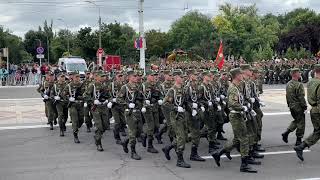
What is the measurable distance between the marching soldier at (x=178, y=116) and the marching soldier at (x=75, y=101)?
3691 mm

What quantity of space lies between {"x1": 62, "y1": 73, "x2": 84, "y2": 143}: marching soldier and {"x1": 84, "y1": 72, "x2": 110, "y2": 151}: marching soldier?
0.46 meters

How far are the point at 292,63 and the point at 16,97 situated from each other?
19011 mm

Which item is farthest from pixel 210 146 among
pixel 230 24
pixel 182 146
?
pixel 230 24

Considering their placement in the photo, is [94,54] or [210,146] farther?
[94,54]

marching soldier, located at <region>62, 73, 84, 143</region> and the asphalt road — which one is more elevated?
marching soldier, located at <region>62, 73, 84, 143</region>

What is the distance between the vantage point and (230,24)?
73.4 metres

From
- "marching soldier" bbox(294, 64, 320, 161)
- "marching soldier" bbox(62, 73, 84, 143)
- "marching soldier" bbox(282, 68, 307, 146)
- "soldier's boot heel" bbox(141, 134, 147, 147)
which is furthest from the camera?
"marching soldier" bbox(62, 73, 84, 143)

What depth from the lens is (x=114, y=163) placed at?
11.0 m

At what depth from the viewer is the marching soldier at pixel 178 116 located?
10344 millimetres

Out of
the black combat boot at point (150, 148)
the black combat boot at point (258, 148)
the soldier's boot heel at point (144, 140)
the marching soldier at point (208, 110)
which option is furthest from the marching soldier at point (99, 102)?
the black combat boot at point (258, 148)

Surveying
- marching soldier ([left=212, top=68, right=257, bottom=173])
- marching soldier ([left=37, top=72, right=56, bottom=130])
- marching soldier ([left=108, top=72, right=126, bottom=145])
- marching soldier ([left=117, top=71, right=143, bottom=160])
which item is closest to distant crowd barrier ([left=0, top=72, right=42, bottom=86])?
marching soldier ([left=37, top=72, right=56, bottom=130])

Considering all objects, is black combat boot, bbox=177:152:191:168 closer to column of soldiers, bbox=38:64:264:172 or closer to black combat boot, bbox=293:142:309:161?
column of soldiers, bbox=38:64:264:172

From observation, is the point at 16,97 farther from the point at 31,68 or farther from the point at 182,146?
the point at 182,146

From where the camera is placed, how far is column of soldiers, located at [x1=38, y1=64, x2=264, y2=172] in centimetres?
1016
